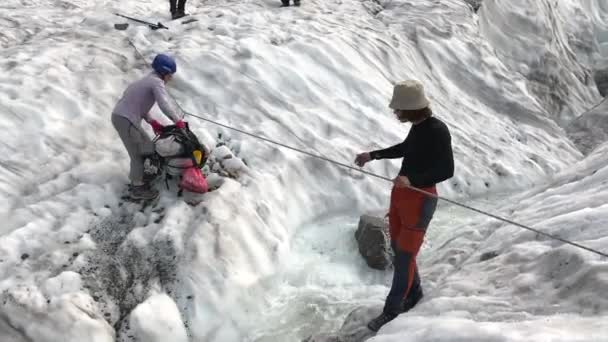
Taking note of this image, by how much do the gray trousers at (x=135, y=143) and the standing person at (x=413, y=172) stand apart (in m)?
2.61

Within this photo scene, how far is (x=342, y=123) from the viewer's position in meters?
8.51

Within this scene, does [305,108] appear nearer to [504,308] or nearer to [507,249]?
[507,249]

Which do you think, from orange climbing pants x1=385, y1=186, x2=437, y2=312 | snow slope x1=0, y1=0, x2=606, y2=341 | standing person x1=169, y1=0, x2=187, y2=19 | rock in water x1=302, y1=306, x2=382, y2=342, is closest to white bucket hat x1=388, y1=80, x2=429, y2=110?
orange climbing pants x1=385, y1=186, x2=437, y2=312

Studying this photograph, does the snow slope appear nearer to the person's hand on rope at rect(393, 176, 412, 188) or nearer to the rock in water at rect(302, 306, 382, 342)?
the rock in water at rect(302, 306, 382, 342)

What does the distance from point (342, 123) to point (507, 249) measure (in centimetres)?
410

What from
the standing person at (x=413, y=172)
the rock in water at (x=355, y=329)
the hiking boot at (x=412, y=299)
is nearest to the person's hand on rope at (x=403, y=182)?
the standing person at (x=413, y=172)

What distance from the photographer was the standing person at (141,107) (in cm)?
534

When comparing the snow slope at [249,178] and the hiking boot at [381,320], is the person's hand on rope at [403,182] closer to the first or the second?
the snow slope at [249,178]

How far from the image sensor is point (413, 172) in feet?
13.1

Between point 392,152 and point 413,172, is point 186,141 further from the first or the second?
point 413,172

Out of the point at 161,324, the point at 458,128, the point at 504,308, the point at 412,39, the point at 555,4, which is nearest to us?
the point at 504,308

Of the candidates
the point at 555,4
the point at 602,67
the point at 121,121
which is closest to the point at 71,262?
the point at 121,121

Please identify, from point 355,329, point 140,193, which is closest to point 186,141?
point 140,193

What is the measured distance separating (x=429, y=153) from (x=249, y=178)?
3272 millimetres
